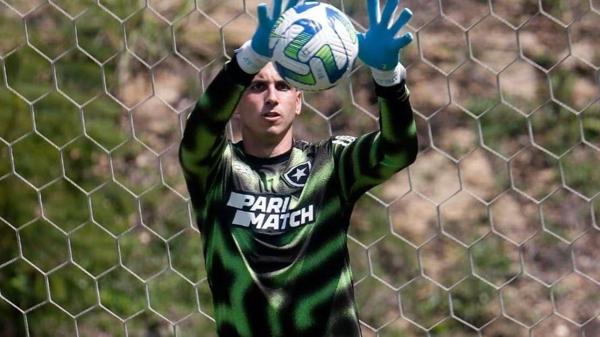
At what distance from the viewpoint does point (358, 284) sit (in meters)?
2.79

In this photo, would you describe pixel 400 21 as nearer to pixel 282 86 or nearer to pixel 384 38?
pixel 384 38

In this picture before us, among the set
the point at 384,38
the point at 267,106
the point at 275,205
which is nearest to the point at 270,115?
the point at 267,106

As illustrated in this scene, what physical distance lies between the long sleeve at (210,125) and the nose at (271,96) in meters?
0.07

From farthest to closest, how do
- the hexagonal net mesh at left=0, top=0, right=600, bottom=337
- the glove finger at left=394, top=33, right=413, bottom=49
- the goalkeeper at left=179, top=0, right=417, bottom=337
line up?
the hexagonal net mesh at left=0, top=0, right=600, bottom=337
the goalkeeper at left=179, top=0, right=417, bottom=337
the glove finger at left=394, top=33, right=413, bottom=49

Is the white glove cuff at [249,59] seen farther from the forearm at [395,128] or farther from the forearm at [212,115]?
the forearm at [395,128]

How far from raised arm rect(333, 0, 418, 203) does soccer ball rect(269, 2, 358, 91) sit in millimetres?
33

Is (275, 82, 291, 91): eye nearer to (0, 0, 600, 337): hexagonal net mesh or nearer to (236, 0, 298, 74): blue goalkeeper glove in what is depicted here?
(236, 0, 298, 74): blue goalkeeper glove

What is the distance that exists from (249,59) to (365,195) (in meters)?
1.11

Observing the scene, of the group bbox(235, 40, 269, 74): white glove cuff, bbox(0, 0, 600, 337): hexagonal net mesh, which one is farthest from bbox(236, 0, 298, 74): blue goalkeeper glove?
bbox(0, 0, 600, 337): hexagonal net mesh

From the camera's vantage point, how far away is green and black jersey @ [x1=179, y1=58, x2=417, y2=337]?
193cm

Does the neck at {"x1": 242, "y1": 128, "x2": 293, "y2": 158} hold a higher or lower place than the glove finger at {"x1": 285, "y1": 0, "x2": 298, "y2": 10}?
lower

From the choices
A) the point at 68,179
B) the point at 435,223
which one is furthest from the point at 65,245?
the point at 435,223

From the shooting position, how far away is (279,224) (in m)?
1.95

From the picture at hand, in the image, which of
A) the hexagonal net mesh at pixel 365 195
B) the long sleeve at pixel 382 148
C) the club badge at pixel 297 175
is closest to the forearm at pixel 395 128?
the long sleeve at pixel 382 148
